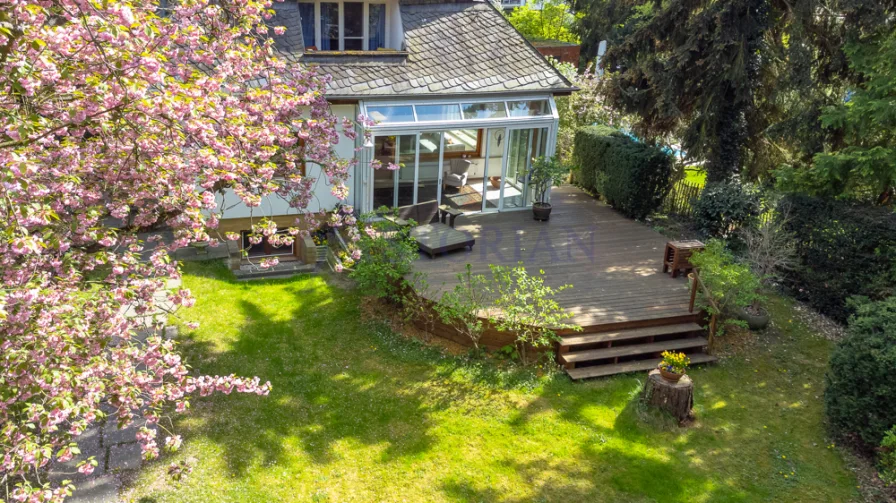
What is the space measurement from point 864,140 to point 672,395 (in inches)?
282

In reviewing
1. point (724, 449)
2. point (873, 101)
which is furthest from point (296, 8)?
point (724, 449)

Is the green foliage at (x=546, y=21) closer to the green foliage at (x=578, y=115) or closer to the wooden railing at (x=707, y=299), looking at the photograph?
the green foliage at (x=578, y=115)

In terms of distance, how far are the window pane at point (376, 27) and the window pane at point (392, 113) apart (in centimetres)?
239

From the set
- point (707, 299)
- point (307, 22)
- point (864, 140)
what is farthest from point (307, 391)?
point (864, 140)

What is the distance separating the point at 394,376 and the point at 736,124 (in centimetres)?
982

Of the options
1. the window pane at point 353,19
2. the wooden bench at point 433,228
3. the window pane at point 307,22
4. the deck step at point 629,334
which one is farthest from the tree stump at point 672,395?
the window pane at point 307,22

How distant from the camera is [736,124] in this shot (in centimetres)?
1493

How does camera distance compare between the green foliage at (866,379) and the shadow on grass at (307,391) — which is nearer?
the green foliage at (866,379)

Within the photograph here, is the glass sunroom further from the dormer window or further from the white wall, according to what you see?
the dormer window

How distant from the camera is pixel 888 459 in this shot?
7660mm

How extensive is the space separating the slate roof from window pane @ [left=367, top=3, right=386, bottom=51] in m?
0.56

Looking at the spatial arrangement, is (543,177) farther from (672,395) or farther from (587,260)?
(672,395)

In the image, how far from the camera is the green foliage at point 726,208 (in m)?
13.4

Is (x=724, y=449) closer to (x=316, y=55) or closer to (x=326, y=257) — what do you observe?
(x=326, y=257)
